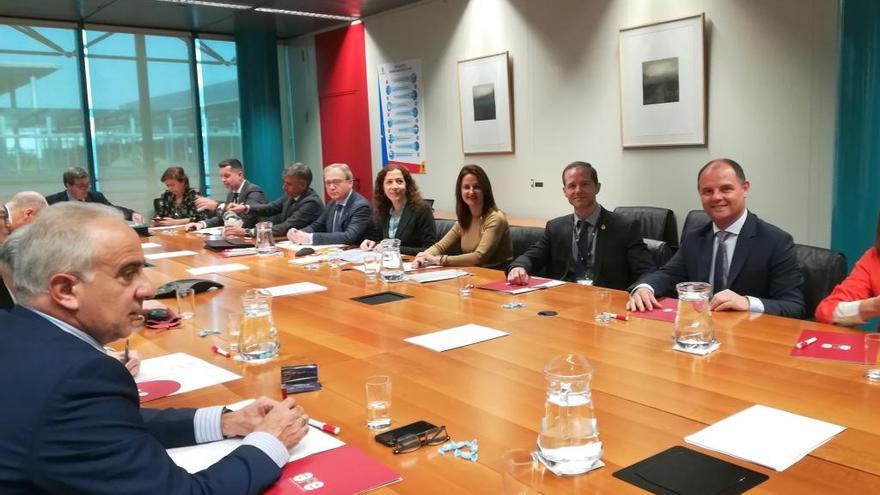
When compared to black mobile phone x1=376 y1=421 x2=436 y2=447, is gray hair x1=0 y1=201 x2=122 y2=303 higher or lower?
higher

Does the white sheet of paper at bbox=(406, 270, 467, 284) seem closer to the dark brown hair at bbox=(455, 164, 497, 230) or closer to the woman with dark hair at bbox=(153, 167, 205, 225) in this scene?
the dark brown hair at bbox=(455, 164, 497, 230)

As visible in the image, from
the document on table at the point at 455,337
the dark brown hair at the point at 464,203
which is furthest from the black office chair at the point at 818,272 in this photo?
the dark brown hair at the point at 464,203

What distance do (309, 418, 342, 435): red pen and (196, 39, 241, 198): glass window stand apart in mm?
8188

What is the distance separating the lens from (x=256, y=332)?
2.30 m

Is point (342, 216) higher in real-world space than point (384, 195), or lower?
lower

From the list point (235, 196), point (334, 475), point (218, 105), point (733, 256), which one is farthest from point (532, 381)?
point (218, 105)

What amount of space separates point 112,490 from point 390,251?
8.08 ft

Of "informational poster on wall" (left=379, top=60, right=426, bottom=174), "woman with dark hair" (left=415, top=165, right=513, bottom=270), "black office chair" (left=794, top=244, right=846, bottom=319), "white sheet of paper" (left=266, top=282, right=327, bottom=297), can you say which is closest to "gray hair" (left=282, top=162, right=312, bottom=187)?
"informational poster on wall" (left=379, top=60, right=426, bottom=174)

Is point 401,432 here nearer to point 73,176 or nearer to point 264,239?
point 264,239

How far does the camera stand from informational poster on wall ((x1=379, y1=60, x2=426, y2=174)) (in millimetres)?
7812

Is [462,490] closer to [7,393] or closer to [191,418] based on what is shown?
[191,418]

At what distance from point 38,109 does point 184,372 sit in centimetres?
763

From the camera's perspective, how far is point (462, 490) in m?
1.34

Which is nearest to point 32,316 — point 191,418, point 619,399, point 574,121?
point 191,418
